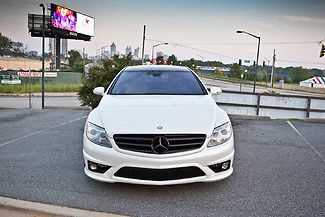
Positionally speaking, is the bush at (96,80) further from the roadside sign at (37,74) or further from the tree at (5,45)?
the tree at (5,45)

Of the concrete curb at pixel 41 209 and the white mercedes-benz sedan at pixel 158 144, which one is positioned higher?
the white mercedes-benz sedan at pixel 158 144

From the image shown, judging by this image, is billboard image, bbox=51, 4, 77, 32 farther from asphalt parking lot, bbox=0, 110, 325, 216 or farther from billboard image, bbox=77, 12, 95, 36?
asphalt parking lot, bbox=0, 110, 325, 216

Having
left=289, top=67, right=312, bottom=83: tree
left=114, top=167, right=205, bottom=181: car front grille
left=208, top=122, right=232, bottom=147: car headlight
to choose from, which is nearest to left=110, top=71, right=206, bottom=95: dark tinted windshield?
left=208, top=122, right=232, bottom=147: car headlight

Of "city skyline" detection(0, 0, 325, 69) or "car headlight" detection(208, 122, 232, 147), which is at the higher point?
"city skyline" detection(0, 0, 325, 69)

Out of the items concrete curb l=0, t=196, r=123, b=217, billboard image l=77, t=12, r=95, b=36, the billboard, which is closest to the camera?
concrete curb l=0, t=196, r=123, b=217

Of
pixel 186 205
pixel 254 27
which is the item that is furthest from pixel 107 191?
pixel 254 27

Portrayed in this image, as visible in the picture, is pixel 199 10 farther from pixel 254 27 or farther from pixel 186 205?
pixel 186 205

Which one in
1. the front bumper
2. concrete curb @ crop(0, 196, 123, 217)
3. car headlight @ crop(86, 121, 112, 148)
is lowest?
concrete curb @ crop(0, 196, 123, 217)

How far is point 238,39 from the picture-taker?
6756 centimetres

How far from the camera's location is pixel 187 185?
373cm

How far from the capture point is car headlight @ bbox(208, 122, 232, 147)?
3.38 meters

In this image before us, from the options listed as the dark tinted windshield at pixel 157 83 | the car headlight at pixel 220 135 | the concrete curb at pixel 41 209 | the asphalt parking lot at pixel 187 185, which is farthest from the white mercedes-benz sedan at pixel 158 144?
the dark tinted windshield at pixel 157 83

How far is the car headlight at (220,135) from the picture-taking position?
3.38m

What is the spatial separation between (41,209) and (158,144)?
1379 millimetres
